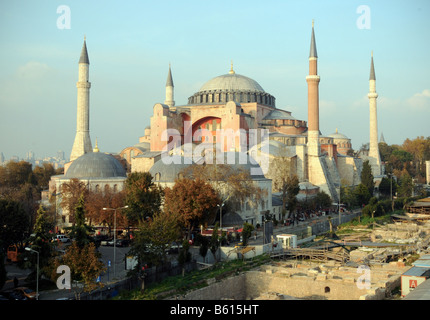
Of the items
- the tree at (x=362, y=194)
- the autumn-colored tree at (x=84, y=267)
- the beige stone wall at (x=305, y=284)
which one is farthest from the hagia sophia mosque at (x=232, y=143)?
the autumn-colored tree at (x=84, y=267)

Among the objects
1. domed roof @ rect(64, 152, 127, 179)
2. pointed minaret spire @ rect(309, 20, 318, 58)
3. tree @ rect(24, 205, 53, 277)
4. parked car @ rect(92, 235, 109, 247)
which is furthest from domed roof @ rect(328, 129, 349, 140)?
tree @ rect(24, 205, 53, 277)

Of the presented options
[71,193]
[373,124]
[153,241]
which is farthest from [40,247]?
[373,124]

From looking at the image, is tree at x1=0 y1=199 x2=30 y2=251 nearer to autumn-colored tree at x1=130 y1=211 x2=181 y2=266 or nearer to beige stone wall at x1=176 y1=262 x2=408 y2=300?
autumn-colored tree at x1=130 y1=211 x2=181 y2=266

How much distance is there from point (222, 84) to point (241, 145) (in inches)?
406

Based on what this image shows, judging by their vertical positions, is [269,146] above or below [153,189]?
Result: above

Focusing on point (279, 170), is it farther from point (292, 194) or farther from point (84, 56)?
point (84, 56)

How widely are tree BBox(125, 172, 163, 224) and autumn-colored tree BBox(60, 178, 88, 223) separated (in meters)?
3.83

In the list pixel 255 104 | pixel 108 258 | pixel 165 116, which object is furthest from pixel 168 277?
pixel 255 104

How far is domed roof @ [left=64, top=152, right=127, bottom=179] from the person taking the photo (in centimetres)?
2852

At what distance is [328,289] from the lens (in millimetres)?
14578

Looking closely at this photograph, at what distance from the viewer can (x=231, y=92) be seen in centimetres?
4241

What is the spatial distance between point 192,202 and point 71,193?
307 inches
